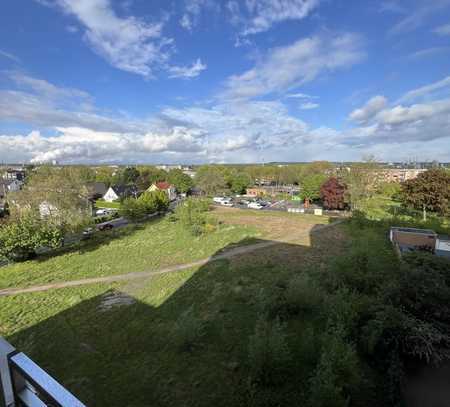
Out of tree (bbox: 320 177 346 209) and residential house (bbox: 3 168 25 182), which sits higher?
residential house (bbox: 3 168 25 182)

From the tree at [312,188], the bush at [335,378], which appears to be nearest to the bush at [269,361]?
the bush at [335,378]

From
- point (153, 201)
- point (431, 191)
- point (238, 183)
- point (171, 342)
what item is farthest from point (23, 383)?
point (238, 183)

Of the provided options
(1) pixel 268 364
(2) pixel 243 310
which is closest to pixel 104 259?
(2) pixel 243 310

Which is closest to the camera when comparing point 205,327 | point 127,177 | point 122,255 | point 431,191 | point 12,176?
point 205,327

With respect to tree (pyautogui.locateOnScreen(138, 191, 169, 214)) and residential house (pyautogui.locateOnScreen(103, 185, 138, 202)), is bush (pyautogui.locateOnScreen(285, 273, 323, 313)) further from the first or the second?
residential house (pyautogui.locateOnScreen(103, 185, 138, 202))

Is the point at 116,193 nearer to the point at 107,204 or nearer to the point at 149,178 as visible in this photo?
the point at 107,204

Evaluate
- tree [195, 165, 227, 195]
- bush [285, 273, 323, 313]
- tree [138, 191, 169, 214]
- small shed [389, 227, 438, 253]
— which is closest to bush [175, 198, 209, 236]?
tree [138, 191, 169, 214]

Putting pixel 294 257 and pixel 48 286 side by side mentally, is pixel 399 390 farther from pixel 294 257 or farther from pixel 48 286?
pixel 48 286
